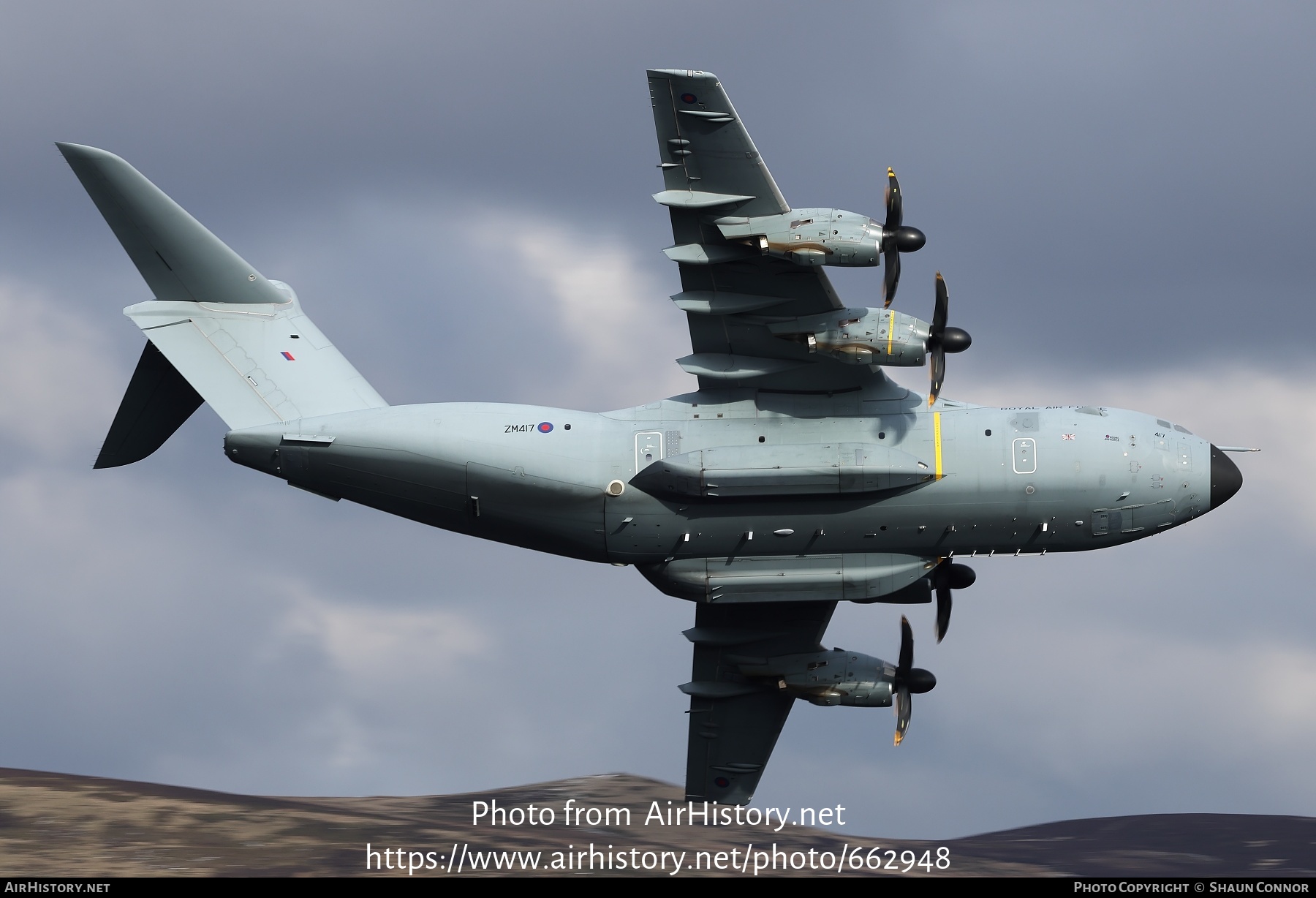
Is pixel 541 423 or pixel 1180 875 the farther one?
pixel 1180 875

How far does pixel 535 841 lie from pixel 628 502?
28.9 meters

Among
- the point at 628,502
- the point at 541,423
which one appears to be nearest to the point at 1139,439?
the point at 628,502

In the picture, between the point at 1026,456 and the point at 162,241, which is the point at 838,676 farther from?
the point at 162,241

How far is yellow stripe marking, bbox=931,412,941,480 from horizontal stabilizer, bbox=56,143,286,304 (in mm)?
15600

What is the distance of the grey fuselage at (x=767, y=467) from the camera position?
30.0 meters

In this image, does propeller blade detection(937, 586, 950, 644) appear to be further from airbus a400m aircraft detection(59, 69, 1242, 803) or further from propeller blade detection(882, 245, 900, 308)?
propeller blade detection(882, 245, 900, 308)

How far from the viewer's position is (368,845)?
5662 centimetres

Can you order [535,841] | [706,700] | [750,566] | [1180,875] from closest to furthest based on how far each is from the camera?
[750,566], [706,700], [535,841], [1180,875]

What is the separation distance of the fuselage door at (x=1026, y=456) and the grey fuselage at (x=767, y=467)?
0.08 ft

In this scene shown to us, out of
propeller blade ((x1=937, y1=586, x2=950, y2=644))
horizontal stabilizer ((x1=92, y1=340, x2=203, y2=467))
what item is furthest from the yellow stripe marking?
horizontal stabilizer ((x1=92, y1=340, x2=203, y2=467))

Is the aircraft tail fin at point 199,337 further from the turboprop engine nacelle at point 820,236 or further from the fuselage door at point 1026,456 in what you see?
the fuselage door at point 1026,456

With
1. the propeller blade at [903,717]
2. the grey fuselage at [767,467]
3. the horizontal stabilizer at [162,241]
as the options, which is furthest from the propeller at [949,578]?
the horizontal stabilizer at [162,241]
